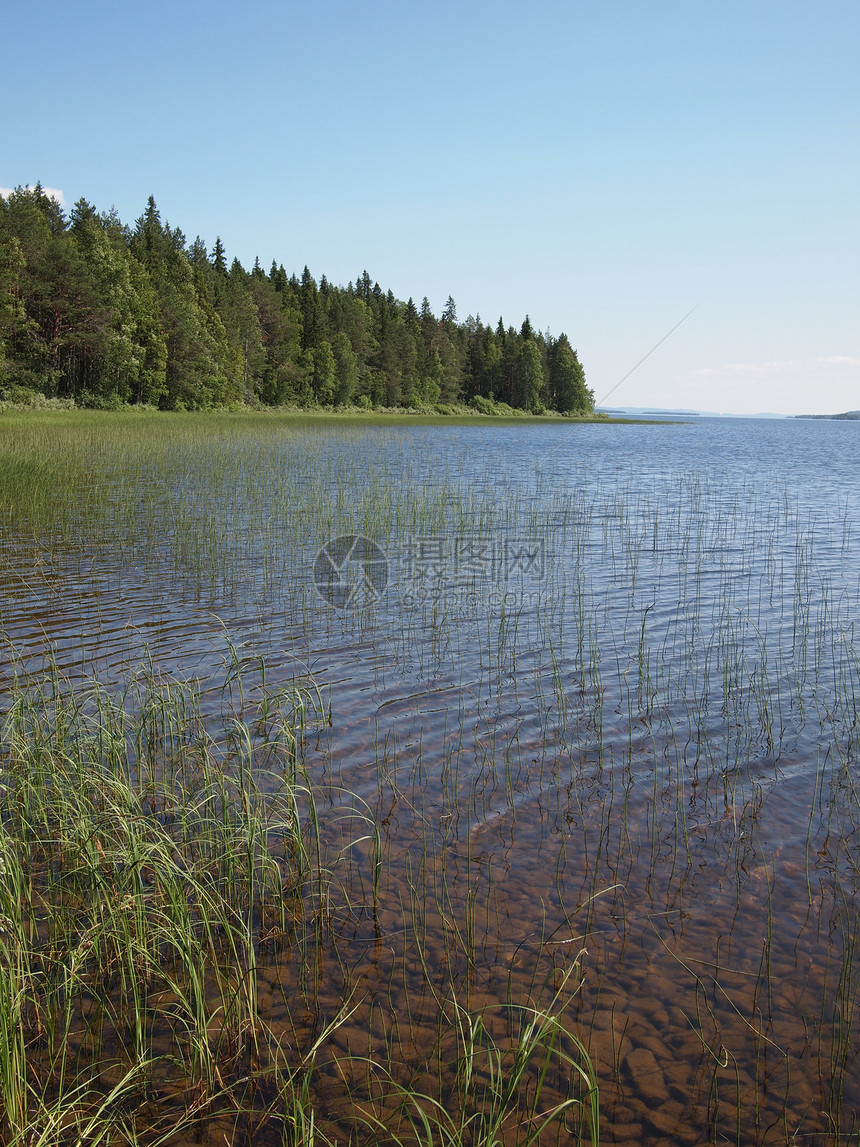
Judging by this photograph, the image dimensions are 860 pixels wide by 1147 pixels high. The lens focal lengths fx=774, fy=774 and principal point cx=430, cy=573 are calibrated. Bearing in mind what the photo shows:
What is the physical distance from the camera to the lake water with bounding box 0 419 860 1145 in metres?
3.03

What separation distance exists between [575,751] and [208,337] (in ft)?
179

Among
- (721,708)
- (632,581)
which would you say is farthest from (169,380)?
(721,708)

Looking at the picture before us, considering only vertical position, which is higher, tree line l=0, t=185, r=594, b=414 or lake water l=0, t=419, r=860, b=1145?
tree line l=0, t=185, r=594, b=414

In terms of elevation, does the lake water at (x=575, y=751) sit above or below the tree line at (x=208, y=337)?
below

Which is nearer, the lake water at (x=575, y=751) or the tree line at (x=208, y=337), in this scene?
the lake water at (x=575, y=751)

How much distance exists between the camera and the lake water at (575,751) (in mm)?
3033

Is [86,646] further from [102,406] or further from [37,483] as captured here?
[102,406]

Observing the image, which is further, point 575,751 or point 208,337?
point 208,337

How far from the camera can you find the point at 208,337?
54.3 metres

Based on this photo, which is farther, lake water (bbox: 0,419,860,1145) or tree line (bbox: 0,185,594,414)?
tree line (bbox: 0,185,594,414)

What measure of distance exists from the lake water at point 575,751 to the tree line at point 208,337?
35538mm

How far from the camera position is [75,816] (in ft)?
12.1

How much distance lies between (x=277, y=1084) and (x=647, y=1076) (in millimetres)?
1316

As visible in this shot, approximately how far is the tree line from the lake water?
35538 mm
